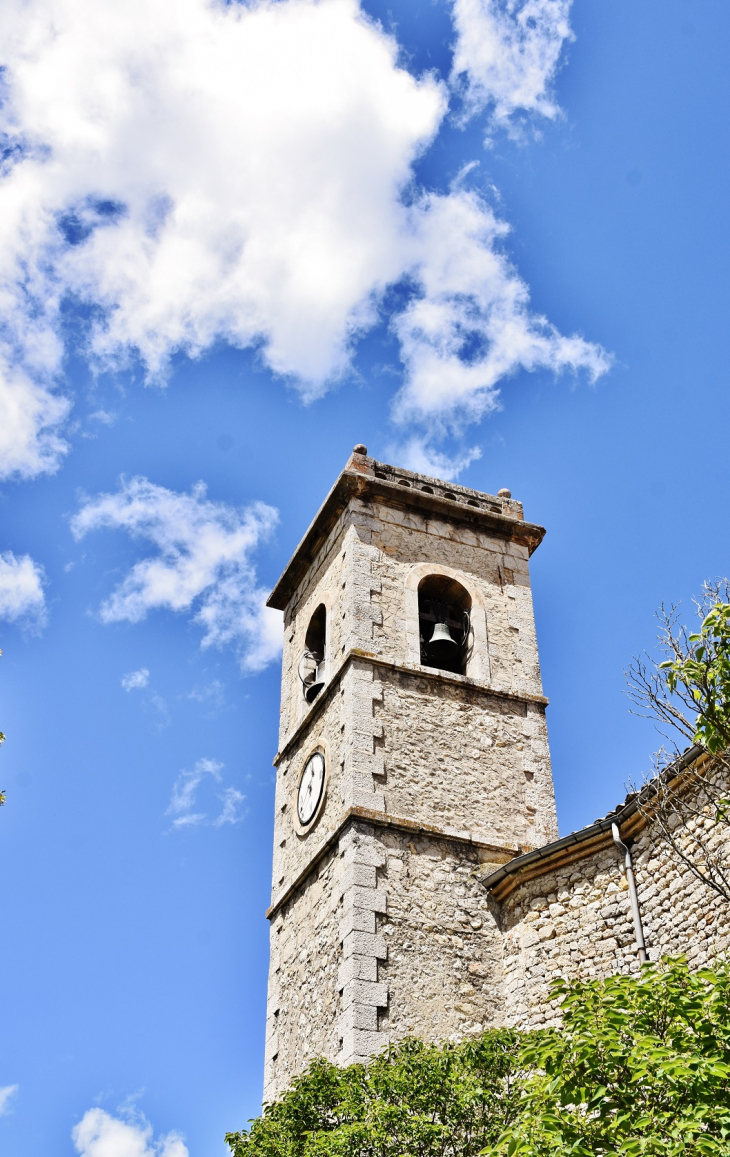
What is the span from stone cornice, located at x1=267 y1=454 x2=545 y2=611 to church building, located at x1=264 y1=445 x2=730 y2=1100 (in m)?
0.03

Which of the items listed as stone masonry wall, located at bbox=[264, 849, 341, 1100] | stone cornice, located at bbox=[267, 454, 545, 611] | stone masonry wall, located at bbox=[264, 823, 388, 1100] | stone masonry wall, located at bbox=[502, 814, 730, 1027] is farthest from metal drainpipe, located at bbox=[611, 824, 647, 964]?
stone cornice, located at bbox=[267, 454, 545, 611]

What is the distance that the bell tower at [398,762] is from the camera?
39.9ft

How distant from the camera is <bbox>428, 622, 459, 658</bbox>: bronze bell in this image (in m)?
15.1

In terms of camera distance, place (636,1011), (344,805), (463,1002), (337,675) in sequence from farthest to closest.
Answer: (337,675)
(344,805)
(463,1002)
(636,1011)

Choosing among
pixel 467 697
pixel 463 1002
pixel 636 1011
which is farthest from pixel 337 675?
pixel 636 1011

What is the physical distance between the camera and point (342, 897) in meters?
12.5

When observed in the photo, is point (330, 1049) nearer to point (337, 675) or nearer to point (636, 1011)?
point (337, 675)

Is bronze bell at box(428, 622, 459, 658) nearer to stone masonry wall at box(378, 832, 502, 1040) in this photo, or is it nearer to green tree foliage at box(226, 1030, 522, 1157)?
stone masonry wall at box(378, 832, 502, 1040)

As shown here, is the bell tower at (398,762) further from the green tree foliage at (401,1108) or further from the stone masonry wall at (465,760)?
the green tree foliage at (401,1108)

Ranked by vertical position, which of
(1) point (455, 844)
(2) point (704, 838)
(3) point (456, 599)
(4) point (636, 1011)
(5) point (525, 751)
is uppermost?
(3) point (456, 599)

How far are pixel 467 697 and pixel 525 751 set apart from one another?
93 centimetres

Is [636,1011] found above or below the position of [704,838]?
below

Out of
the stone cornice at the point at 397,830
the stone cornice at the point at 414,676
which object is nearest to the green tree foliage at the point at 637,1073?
the stone cornice at the point at 397,830

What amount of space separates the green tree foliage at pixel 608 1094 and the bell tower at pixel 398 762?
7.50 ft
